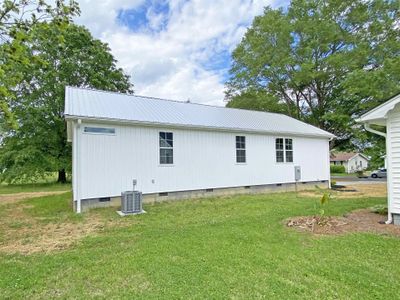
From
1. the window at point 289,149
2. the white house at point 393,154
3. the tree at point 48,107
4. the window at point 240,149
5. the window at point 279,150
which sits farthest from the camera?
the tree at point 48,107

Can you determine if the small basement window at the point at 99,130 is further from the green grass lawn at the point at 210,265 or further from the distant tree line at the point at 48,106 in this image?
the distant tree line at the point at 48,106

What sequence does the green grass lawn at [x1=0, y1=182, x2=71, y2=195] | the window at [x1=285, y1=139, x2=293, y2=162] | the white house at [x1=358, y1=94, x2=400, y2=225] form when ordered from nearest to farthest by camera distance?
the white house at [x1=358, y1=94, x2=400, y2=225], the window at [x1=285, y1=139, x2=293, y2=162], the green grass lawn at [x1=0, y1=182, x2=71, y2=195]

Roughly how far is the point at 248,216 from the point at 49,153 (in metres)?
16.8

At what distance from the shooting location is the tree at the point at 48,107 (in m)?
17.9

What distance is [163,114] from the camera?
10.5m

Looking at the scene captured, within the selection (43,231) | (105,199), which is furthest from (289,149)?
(43,231)

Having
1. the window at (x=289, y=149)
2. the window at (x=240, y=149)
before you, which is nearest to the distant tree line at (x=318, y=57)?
the window at (x=289, y=149)

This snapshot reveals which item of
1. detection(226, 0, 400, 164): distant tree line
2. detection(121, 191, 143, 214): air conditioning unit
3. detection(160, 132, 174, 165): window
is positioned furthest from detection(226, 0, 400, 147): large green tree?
detection(121, 191, 143, 214): air conditioning unit

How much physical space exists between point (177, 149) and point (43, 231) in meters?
5.18

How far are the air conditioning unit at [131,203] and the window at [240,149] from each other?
518 cm

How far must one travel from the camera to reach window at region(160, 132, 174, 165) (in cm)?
980

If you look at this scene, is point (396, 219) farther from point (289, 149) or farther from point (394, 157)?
point (289, 149)

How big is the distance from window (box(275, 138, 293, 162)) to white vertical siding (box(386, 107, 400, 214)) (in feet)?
22.2

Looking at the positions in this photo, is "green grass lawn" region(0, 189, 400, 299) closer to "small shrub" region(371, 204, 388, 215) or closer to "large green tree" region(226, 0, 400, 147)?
"small shrub" region(371, 204, 388, 215)
